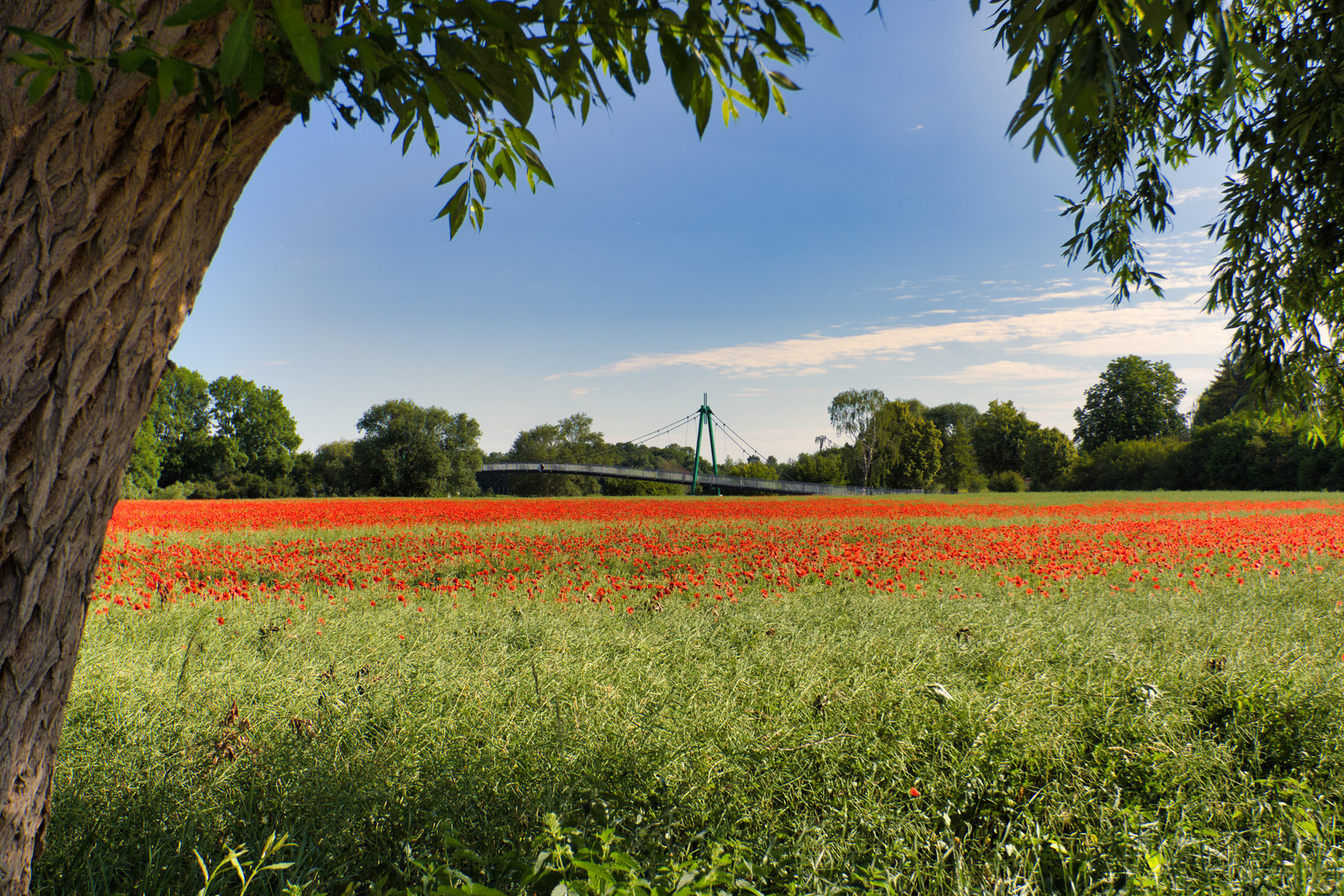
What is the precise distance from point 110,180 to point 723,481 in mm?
48677

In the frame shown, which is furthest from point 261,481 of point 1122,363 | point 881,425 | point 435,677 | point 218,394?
point 1122,363

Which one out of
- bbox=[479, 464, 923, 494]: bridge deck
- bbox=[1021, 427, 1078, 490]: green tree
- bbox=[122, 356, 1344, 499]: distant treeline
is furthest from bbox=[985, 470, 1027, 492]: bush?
bbox=[1021, 427, 1078, 490]: green tree

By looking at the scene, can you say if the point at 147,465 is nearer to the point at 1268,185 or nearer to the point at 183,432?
the point at 183,432

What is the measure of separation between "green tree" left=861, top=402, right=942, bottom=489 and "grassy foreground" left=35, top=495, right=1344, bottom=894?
2133 inches

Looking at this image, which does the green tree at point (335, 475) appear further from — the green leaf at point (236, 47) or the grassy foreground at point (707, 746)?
the green leaf at point (236, 47)

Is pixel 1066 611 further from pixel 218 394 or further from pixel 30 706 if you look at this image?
pixel 218 394

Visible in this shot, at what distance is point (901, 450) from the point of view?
193 feet

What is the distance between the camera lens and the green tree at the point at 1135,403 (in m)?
60.3

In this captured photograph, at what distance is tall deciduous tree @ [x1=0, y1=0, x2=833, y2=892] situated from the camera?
4.36 ft

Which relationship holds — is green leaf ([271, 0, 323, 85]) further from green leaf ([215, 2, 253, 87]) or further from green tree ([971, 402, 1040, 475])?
green tree ([971, 402, 1040, 475])

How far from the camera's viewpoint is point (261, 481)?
5153 cm

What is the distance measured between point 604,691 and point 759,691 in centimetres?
84

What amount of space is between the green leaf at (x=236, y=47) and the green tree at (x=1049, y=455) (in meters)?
67.7

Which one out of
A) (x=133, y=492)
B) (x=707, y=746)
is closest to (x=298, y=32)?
(x=707, y=746)
